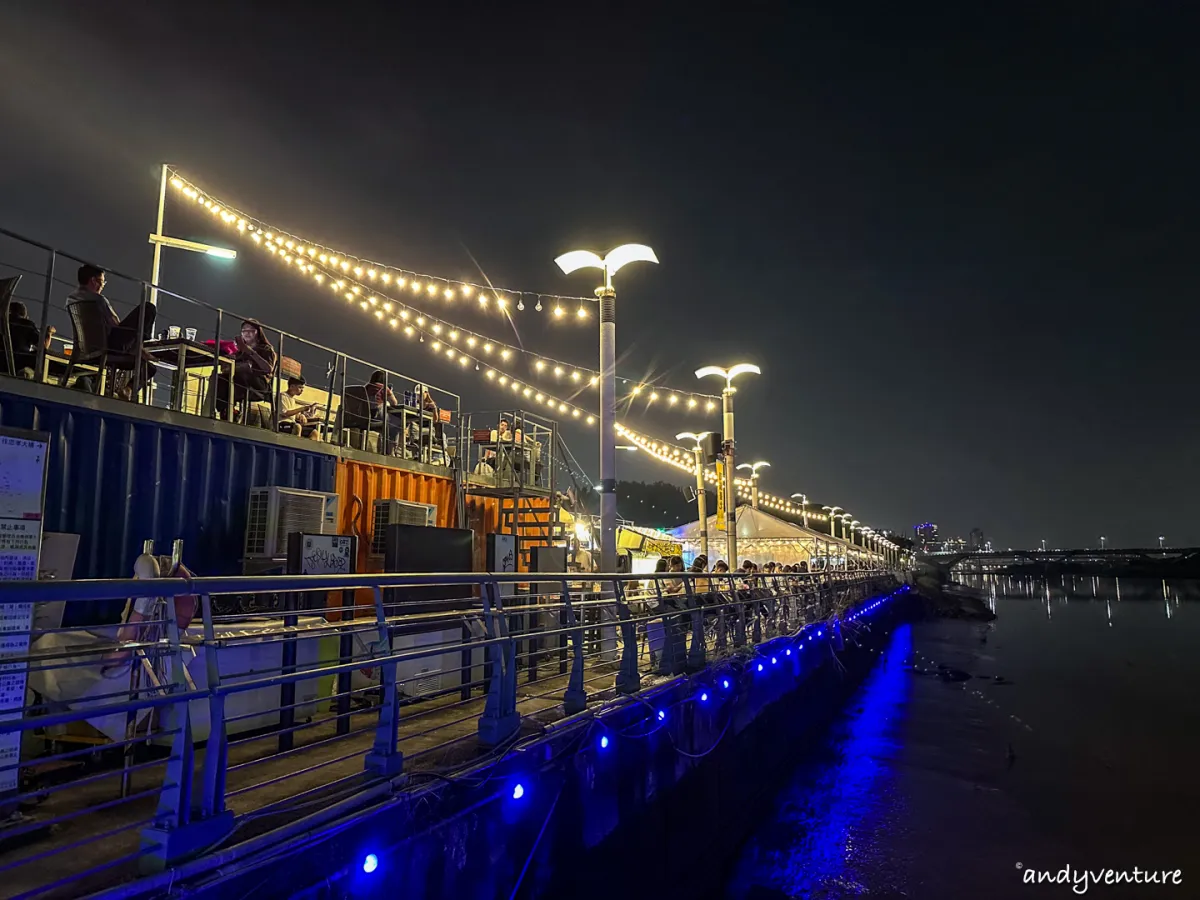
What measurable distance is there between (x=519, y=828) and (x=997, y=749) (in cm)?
1705

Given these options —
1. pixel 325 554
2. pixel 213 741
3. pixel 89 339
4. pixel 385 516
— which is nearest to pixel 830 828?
pixel 385 516

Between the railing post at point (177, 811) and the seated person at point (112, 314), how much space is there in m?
6.15

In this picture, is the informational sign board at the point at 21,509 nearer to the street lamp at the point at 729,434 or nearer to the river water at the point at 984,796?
the river water at the point at 984,796

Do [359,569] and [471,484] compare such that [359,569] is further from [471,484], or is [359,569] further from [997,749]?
[997,749]

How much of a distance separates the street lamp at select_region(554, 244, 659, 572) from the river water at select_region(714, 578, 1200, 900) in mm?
4994

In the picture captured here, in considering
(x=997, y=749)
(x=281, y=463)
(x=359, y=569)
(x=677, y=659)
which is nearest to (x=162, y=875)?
(x=677, y=659)

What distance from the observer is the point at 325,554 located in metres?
7.92

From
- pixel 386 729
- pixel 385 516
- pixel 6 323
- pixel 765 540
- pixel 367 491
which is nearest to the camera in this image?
pixel 386 729

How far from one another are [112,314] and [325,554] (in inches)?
145

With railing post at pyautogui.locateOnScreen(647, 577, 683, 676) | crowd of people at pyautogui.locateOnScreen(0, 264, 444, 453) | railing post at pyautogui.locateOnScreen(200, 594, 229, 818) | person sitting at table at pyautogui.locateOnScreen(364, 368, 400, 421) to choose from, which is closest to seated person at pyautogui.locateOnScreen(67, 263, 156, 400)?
crowd of people at pyautogui.locateOnScreen(0, 264, 444, 453)

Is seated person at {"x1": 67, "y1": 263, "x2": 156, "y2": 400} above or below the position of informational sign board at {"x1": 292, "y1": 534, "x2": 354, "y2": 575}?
above

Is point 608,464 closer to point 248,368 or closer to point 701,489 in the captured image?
point 248,368

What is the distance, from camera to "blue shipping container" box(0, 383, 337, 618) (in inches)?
288

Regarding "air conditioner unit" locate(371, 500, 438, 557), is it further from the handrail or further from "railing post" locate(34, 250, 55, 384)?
the handrail
